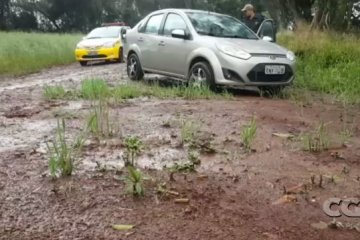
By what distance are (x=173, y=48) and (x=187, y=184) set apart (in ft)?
20.3

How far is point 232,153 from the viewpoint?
5129mm

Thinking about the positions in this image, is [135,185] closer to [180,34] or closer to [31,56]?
[180,34]

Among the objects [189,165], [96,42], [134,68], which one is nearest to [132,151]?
[189,165]

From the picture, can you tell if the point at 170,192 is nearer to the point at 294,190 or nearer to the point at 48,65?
the point at 294,190

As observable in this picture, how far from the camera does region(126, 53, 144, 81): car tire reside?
11602 millimetres

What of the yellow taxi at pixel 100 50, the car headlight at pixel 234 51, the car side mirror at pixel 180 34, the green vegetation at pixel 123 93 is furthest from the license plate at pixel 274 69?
the yellow taxi at pixel 100 50

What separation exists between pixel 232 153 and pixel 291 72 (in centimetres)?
461

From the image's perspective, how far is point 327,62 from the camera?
12664 mm

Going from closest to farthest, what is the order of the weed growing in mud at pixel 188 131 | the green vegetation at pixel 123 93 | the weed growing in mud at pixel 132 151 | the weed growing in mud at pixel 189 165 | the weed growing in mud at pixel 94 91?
the weed growing in mud at pixel 189 165
the weed growing in mud at pixel 132 151
the weed growing in mud at pixel 188 131
the weed growing in mud at pixel 94 91
the green vegetation at pixel 123 93

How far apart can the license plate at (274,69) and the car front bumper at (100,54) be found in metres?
10.4

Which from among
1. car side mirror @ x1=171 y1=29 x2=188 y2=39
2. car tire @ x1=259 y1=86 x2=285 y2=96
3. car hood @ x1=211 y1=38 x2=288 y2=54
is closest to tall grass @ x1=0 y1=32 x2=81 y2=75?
car side mirror @ x1=171 y1=29 x2=188 y2=39

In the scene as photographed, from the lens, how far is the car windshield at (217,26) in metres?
9.82

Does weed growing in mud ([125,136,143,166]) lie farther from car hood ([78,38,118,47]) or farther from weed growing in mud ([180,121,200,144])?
car hood ([78,38,118,47])

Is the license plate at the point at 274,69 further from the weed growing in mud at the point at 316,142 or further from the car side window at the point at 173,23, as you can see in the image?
the weed growing in mud at the point at 316,142
